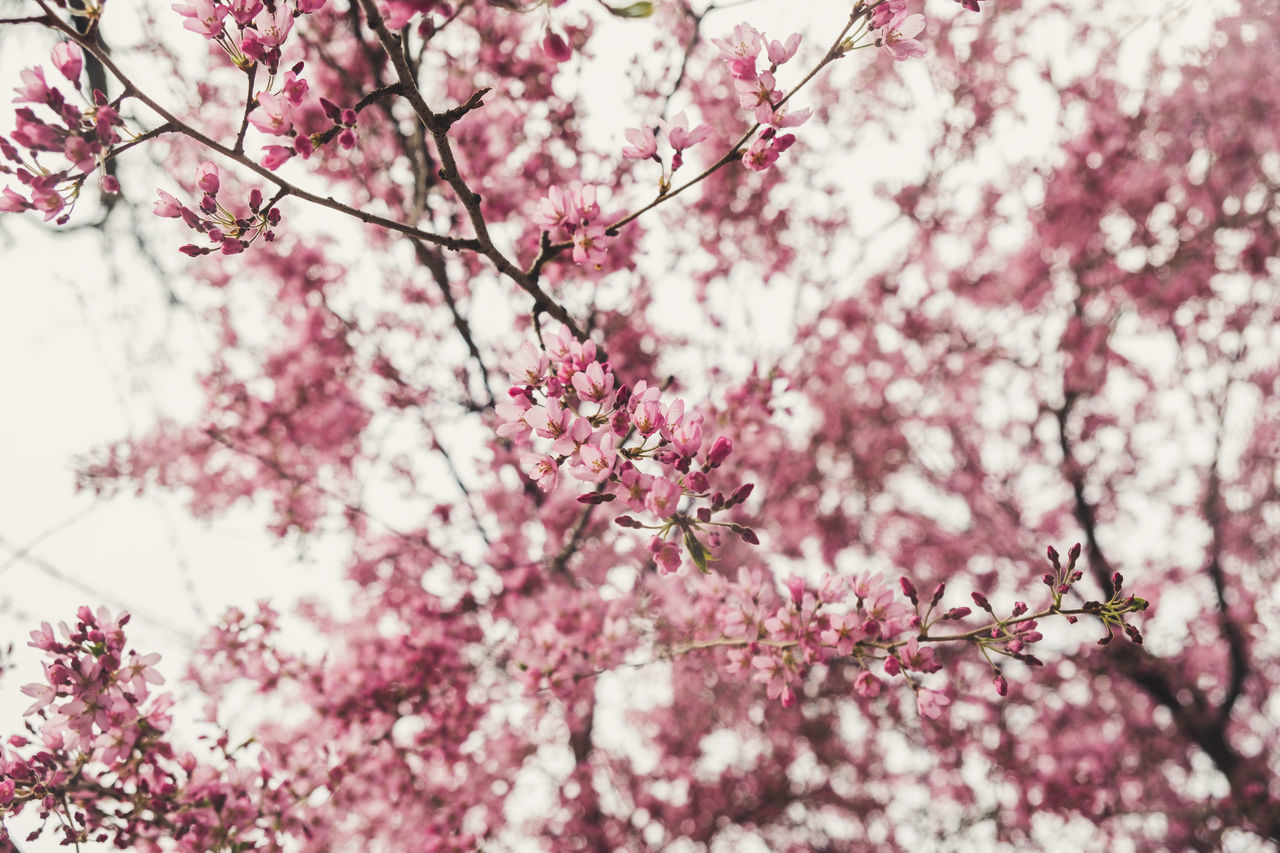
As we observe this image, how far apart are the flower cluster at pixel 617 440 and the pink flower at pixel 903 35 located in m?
1.08

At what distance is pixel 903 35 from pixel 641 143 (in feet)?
2.38

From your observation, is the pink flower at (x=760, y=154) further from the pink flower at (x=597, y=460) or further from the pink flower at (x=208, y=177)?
the pink flower at (x=208, y=177)

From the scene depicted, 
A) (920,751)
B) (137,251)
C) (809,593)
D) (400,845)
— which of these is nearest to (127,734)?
(809,593)

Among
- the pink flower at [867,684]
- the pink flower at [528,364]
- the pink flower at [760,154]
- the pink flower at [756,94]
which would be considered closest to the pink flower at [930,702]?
the pink flower at [867,684]

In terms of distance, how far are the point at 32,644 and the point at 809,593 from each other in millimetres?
2618

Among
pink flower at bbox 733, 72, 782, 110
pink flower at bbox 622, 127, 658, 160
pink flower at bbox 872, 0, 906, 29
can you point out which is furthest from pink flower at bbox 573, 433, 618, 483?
pink flower at bbox 872, 0, 906, 29

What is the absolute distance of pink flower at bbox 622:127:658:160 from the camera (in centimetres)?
197

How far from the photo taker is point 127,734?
240cm

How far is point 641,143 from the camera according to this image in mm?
1989

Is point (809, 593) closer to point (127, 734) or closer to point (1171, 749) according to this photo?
point (127, 734)

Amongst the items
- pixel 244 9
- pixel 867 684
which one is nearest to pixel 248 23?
pixel 244 9

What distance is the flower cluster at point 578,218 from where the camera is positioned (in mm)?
2043

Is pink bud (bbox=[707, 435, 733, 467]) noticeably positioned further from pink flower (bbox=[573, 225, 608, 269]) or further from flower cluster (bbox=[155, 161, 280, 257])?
flower cluster (bbox=[155, 161, 280, 257])

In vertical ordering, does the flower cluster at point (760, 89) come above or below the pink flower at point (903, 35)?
below
